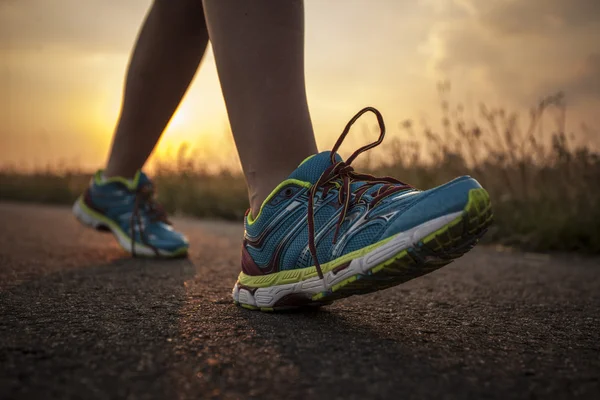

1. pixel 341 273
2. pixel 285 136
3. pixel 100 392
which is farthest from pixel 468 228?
pixel 100 392

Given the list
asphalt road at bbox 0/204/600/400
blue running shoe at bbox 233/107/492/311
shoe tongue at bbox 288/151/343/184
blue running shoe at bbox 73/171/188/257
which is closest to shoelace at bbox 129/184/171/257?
blue running shoe at bbox 73/171/188/257

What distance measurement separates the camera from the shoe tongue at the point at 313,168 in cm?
125

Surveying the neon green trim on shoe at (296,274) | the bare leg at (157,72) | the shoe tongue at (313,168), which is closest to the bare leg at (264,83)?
the shoe tongue at (313,168)

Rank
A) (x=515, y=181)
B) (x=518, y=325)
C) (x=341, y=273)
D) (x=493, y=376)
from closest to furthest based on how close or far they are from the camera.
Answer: (x=493, y=376), (x=341, y=273), (x=518, y=325), (x=515, y=181)

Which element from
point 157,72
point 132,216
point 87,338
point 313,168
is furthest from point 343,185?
point 132,216

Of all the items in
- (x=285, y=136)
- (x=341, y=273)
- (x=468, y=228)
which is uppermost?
(x=285, y=136)

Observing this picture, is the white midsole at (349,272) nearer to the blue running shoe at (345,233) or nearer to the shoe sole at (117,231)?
the blue running shoe at (345,233)

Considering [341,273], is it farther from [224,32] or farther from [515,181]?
[515,181]

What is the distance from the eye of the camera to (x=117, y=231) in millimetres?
2344

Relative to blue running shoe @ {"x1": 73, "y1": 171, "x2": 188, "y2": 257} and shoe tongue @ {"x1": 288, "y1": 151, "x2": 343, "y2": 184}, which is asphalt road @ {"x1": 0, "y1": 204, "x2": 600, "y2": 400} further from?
blue running shoe @ {"x1": 73, "y1": 171, "x2": 188, "y2": 257}

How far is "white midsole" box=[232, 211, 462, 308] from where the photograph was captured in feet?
3.31

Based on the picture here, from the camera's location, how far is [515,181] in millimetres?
4262

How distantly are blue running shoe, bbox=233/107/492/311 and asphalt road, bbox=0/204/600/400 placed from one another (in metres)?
0.09

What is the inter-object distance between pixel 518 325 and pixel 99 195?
180 centimetres
